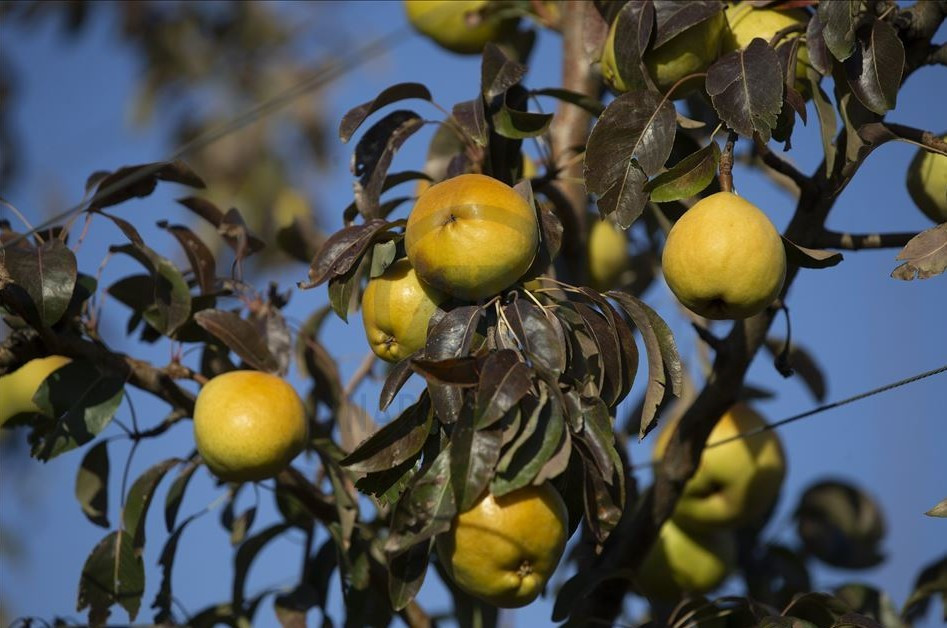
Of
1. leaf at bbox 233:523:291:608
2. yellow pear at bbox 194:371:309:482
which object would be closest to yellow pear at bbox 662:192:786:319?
yellow pear at bbox 194:371:309:482

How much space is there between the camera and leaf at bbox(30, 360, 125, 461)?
6.29ft

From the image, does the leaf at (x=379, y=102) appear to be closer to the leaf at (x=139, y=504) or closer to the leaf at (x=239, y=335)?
the leaf at (x=239, y=335)

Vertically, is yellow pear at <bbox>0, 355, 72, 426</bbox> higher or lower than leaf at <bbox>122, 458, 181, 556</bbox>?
higher

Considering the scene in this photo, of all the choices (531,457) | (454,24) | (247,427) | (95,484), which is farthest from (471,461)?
(454,24)

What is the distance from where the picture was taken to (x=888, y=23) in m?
1.65

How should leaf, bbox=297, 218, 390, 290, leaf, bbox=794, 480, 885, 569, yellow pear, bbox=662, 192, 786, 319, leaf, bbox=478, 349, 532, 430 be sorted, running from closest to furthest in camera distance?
leaf, bbox=478, 349, 532, 430 → yellow pear, bbox=662, 192, 786, 319 → leaf, bbox=297, 218, 390, 290 → leaf, bbox=794, 480, 885, 569

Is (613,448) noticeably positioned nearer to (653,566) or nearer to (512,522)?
(512,522)

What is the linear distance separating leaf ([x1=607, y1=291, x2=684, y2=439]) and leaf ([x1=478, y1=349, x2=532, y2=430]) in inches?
9.0

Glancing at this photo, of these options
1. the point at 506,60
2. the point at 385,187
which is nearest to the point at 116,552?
the point at 385,187

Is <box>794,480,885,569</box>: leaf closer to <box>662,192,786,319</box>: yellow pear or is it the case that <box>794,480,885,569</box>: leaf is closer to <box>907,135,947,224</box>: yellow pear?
<box>907,135,947,224</box>: yellow pear

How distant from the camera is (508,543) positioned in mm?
1350

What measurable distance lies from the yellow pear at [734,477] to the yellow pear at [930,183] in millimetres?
742

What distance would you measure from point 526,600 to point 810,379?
1288 millimetres

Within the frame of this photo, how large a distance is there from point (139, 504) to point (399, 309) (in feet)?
2.53
